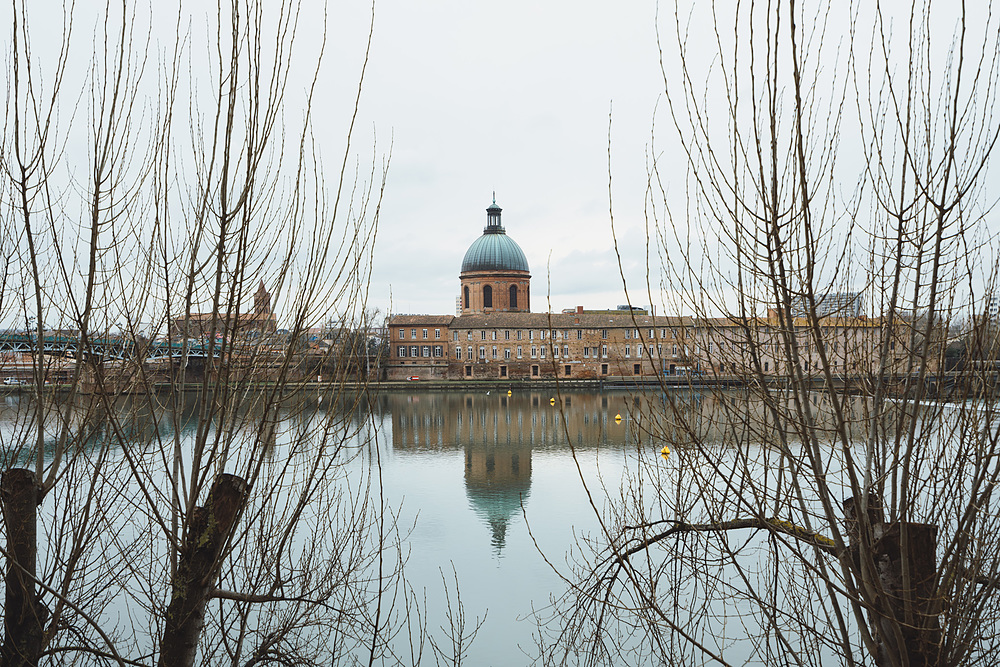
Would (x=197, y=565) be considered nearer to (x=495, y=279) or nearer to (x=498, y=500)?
(x=498, y=500)

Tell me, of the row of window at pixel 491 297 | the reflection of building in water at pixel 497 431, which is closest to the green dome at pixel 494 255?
the row of window at pixel 491 297

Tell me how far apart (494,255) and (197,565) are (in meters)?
60.1

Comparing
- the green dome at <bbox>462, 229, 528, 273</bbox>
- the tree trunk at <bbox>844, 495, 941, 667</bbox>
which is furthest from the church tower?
the tree trunk at <bbox>844, 495, 941, 667</bbox>

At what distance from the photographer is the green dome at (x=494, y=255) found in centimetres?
6250

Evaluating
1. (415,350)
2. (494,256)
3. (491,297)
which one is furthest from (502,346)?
(494,256)

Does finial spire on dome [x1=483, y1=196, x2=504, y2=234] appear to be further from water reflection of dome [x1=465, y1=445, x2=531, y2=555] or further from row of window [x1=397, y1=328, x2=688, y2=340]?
water reflection of dome [x1=465, y1=445, x2=531, y2=555]

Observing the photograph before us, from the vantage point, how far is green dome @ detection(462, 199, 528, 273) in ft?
205

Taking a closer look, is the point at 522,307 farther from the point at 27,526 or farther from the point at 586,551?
the point at 27,526

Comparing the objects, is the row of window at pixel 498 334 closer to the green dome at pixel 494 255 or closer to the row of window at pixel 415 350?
the row of window at pixel 415 350

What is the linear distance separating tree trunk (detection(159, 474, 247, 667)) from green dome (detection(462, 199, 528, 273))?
59.4 metres

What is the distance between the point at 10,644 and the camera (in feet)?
12.2

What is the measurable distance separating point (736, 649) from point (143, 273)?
7954mm

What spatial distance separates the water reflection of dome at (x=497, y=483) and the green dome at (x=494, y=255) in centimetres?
3985

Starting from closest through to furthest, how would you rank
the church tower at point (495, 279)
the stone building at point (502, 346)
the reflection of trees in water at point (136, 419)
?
the reflection of trees in water at point (136, 419) → the stone building at point (502, 346) → the church tower at point (495, 279)
